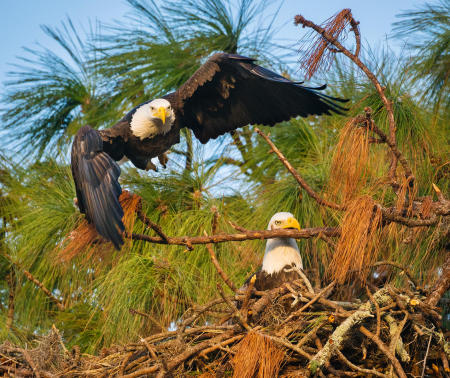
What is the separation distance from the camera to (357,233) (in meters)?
2.61

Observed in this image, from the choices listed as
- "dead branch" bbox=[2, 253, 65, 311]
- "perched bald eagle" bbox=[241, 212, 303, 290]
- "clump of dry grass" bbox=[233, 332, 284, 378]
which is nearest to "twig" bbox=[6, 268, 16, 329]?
"dead branch" bbox=[2, 253, 65, 311]

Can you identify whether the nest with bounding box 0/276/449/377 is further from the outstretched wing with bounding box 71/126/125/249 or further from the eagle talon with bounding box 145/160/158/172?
the eagle talon with bounding box 145/160/158/172

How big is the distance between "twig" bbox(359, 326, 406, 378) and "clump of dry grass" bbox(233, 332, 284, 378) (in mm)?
334

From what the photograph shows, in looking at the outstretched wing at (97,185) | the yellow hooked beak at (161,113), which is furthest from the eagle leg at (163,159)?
the outstretched wing at (97,185)

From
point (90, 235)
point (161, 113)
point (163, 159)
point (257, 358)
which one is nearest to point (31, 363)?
point (90, 235)

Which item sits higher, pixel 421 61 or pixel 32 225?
pixel 421 61

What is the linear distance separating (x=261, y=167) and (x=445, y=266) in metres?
2.07

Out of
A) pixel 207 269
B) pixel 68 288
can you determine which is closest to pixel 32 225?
pixel 68 288

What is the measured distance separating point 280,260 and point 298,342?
0.86m

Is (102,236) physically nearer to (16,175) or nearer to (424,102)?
(424,102)

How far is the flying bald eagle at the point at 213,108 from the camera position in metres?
4.00

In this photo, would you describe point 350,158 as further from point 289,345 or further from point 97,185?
point 97,185

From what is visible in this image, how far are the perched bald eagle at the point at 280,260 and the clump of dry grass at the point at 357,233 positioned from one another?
0.91 meters

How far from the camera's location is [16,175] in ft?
17.4
